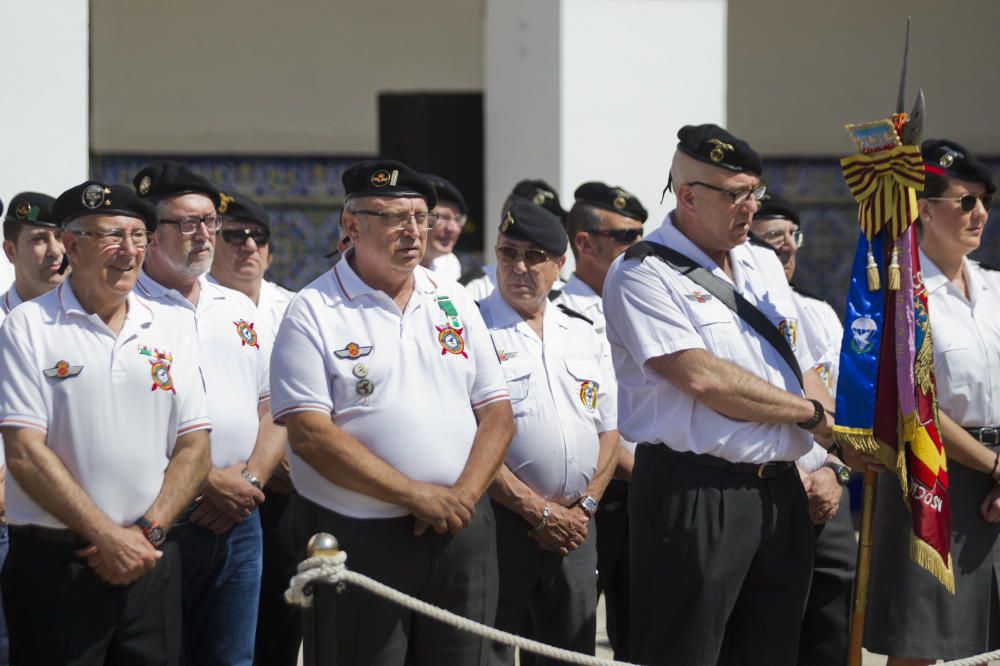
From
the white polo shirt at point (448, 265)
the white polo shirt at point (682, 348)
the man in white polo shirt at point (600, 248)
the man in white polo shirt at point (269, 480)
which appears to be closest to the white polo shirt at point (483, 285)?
the white polo shirt at point (448, 265)

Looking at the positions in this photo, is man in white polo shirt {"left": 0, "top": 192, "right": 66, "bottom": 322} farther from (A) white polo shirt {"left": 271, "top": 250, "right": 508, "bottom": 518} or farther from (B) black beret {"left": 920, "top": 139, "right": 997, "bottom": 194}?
(B) black beret {"left": 920, "top": 139, "right": 997, "bottom": 194}

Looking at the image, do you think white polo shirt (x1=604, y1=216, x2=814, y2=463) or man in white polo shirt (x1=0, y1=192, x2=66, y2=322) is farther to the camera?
man in white polo shirt (x1=0, y1=192, x2=66, y2=322)

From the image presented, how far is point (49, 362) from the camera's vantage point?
414 cm

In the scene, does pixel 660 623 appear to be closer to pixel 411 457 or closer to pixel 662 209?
pixel 411 457

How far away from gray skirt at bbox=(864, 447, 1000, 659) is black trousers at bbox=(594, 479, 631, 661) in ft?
3.12

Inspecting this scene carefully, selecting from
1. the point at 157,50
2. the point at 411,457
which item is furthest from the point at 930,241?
the point at 157,50

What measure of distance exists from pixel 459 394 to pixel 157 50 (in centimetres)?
588

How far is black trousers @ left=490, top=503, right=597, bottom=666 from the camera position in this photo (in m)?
4.89

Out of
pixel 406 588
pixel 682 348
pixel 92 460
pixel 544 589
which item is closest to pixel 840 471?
pixel 544 589

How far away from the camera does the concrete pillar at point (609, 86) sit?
7086 millimetres

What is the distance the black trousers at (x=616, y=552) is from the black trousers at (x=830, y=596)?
25.1 inches

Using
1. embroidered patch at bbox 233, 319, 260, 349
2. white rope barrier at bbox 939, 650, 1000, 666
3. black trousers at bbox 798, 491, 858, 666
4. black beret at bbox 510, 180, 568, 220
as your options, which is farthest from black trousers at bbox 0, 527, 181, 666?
black beret at bbox 510, 180, 568, 220

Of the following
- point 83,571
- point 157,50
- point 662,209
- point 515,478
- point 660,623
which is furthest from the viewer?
point 157,50

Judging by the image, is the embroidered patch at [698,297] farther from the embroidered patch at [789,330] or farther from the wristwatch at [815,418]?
the wristwatch at [815,418]
